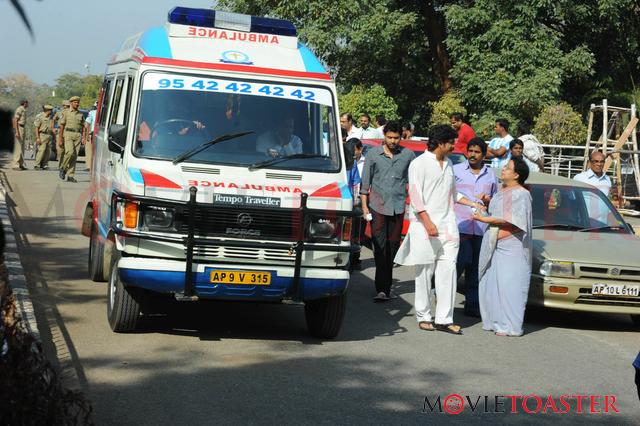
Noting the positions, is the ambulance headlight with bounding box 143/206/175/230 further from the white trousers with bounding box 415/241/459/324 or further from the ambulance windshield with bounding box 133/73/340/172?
the white trousers with bounding box 415/241/459/324

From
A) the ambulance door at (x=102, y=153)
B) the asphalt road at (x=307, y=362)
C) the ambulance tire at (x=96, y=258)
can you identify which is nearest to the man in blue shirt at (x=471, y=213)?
the asphalt road at (x=307, y=362)

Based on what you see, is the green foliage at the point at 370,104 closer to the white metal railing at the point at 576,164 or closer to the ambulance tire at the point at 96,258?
the white metal railing at the point at 576,164

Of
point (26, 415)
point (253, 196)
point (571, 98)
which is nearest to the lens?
point (26, 415)

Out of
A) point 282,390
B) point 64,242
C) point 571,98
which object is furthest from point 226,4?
point 282,390

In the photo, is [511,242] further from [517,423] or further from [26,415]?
[26,415]

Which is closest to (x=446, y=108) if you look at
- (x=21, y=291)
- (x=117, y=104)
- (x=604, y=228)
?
(x=604, y=228)

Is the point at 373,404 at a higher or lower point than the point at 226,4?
lower

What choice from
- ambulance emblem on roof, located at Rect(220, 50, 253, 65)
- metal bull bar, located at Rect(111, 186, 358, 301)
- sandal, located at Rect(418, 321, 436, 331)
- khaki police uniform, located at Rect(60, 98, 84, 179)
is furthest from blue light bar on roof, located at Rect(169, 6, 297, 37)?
khaki police uniform, located at Rect(60, 98, 84, 179)

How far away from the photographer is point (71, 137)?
23.0 metres

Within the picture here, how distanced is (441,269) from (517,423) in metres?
3.42

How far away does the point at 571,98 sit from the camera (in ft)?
105

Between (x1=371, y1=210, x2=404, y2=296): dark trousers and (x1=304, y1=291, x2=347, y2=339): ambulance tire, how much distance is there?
2.35m

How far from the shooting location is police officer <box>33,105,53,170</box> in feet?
82.3

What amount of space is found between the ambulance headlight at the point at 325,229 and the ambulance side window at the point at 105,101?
370 cm
